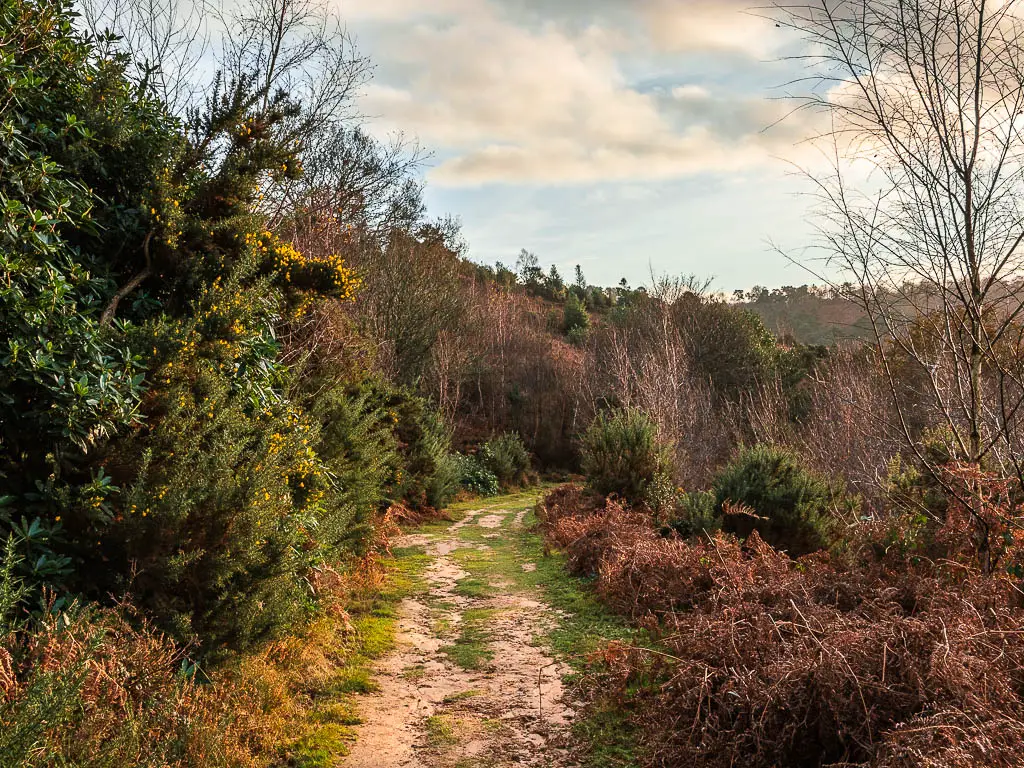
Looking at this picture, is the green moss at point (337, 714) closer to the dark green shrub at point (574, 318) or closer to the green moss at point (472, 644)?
the green moss at point (472, 644)

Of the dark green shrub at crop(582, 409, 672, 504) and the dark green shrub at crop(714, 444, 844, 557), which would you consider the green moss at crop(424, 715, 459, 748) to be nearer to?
the dark green shrub at crop(714, 444, 844, 557)

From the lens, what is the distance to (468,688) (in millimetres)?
5086

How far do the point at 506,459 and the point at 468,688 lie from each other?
17.6 m

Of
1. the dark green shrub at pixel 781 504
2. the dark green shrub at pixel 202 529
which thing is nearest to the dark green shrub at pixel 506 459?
the dark green shrub at pixel 781 504

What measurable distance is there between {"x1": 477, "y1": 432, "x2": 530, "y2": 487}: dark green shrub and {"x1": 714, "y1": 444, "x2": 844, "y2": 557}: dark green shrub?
1418 cm

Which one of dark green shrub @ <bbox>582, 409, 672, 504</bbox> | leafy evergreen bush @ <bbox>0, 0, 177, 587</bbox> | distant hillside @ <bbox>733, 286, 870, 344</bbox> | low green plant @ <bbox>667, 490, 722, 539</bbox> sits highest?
distant hillside @ <bbox>733, 286, 870, 344</bbox>

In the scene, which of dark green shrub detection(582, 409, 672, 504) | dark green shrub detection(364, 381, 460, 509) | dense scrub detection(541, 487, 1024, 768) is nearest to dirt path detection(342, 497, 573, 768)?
dense scrub detection(541, 487, 1024, 768)

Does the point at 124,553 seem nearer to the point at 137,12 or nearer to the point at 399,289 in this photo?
the point at 137,12

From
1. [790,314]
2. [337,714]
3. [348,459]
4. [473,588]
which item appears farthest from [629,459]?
[790,314]

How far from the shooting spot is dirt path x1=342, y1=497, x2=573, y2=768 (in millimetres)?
4086

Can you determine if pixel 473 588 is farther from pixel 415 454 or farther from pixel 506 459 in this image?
pixel 506 459

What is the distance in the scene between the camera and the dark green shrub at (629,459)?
11.0 metres

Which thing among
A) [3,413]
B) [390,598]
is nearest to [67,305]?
[3,413]

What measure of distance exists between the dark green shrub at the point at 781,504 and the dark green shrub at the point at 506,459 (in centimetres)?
1418
